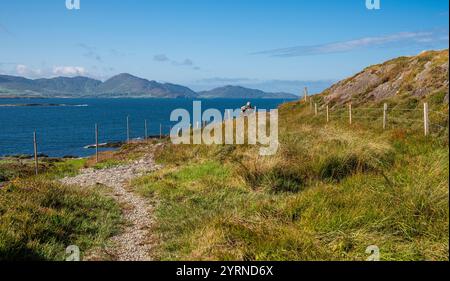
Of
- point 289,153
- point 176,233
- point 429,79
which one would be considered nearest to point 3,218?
A: point 176,233

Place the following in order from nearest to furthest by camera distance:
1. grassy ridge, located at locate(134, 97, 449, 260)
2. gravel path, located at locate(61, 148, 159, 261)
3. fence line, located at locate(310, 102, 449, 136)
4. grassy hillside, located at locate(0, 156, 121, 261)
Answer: grassy ridge, located at locate(134, 97, 449, 260)
grassy hillside, located at locate(0, 156, 121, 261)
gravel path, located at locate(61, 148, 159, 261)
fence line, located at locate(310, 102, 449, 136)

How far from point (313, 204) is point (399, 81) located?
26828 millimetres

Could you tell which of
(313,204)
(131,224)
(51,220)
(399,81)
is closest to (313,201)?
(313,204)

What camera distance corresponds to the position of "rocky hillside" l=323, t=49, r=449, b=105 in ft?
89.0

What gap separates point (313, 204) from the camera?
8.04 metres

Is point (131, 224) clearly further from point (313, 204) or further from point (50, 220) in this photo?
point (313, 204)

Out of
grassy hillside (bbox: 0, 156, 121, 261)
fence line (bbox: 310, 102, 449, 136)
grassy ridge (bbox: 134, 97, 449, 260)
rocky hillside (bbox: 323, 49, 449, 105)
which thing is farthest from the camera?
rocky hillside (bbox: 323, 49, 449, 105)

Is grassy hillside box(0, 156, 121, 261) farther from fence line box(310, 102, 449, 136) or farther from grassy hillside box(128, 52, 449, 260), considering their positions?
fence line box(310, 102, 449, 136)

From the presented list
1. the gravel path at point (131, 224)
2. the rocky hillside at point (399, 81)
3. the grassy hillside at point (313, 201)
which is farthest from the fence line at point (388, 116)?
the gravel path at point (131, 224)

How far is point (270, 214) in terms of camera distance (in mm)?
8008

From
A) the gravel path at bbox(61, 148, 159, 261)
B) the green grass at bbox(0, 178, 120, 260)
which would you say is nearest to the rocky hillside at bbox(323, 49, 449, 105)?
the gravel path at bbox(61, 148, 159, 261)

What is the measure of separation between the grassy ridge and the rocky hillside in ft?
44.2

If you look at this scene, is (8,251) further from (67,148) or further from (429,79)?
(67,148)

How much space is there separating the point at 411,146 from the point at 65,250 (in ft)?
35.0
